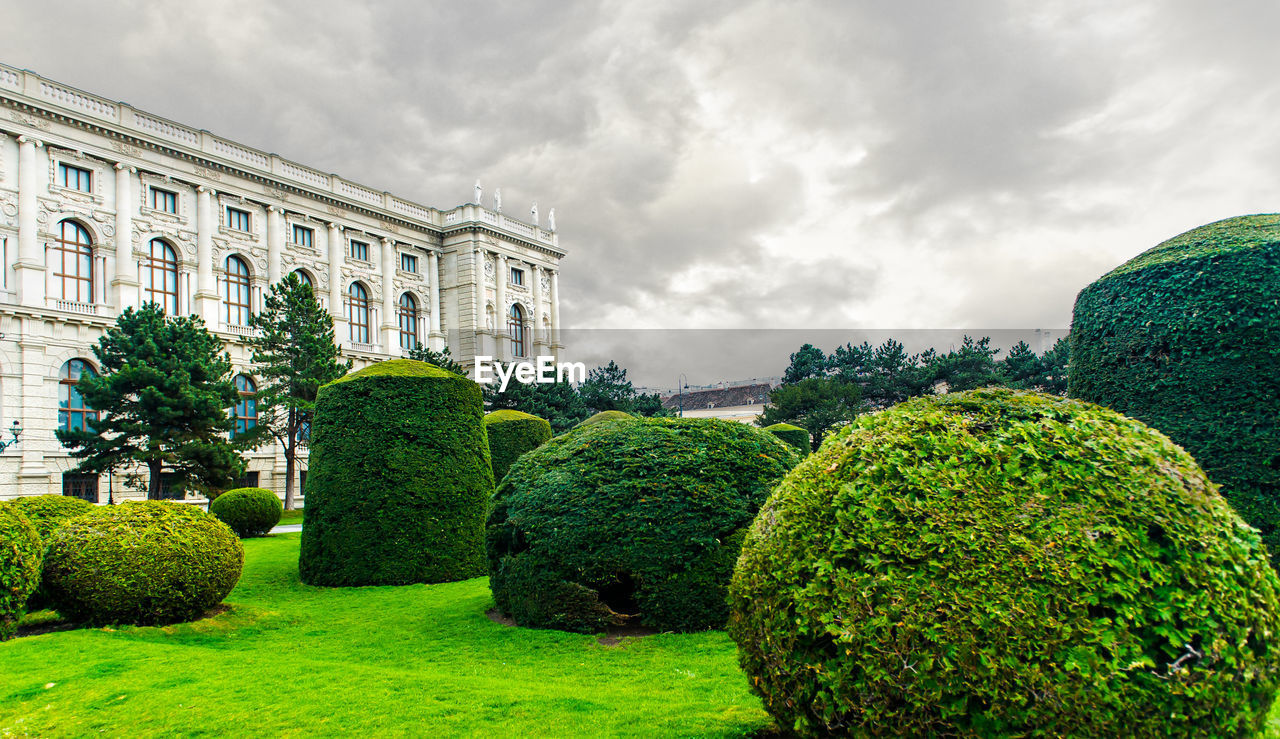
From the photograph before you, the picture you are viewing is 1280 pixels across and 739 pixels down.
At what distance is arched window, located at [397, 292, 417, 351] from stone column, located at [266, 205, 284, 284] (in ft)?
35.1

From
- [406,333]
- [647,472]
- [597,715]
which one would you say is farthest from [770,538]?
[406,333]

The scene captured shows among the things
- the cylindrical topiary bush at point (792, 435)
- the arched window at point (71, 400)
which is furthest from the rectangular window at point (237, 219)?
the cylindrical topiary bush at point (792, 435)

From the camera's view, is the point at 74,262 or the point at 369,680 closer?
the point at 369,680

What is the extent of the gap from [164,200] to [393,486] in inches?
1509

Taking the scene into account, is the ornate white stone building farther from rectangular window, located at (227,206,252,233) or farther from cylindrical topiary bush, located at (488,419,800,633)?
cylindrical topiary bush, located at (488,419,800,633)

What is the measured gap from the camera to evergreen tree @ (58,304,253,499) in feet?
93.9

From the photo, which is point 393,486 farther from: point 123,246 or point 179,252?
point 179,252

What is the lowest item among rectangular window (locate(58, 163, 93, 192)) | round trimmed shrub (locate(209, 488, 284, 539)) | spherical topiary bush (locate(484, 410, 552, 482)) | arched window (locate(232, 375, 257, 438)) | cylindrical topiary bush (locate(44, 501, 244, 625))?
round trimmed shrub (locate(209, 488, 284, 539))

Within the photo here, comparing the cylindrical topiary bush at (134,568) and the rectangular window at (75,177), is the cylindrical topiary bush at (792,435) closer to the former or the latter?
the cylindrical topiary bush at (134,568)

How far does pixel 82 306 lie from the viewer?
3688 cm

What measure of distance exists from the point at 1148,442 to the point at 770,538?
207cm

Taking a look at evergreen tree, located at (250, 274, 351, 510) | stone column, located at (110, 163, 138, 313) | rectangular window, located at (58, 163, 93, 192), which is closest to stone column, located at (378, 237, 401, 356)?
stone column, located at (110, 163, 138, 313)

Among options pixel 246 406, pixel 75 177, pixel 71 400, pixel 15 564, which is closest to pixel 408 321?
pixel 246 406

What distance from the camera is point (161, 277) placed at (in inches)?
1628
